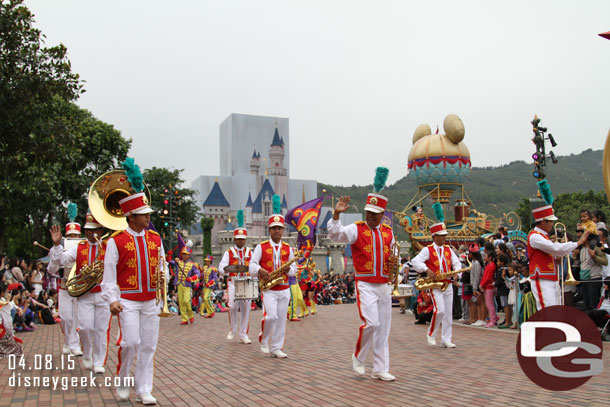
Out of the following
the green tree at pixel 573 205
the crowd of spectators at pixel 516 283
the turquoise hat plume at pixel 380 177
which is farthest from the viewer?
the green tree at pixel 573 205

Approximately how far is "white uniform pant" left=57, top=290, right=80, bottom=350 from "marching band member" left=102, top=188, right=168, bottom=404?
12.3ft

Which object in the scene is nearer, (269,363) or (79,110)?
(269,363)

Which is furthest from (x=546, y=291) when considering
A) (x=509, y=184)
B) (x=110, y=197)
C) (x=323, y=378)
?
(x=509, y=184)

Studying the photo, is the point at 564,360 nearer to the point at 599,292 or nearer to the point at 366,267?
the point at 366,267

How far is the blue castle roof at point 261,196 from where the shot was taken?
84688 millimetres

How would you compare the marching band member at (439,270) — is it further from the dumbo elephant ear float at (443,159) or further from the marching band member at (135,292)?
the dumbo elephant ear float at (443,159)

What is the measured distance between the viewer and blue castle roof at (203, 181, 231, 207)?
8388cm

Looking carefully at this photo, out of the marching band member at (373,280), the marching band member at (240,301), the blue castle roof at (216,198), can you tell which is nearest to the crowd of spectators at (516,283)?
the marching band member at (373,280)

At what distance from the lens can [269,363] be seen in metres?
9.29

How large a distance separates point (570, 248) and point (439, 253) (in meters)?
3.30

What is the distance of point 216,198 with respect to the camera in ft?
277

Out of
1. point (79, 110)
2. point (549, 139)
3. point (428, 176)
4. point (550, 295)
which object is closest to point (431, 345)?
point (550, 295)

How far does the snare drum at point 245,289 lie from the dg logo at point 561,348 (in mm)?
8136

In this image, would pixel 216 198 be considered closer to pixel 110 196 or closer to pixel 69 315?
pixel 69 315
